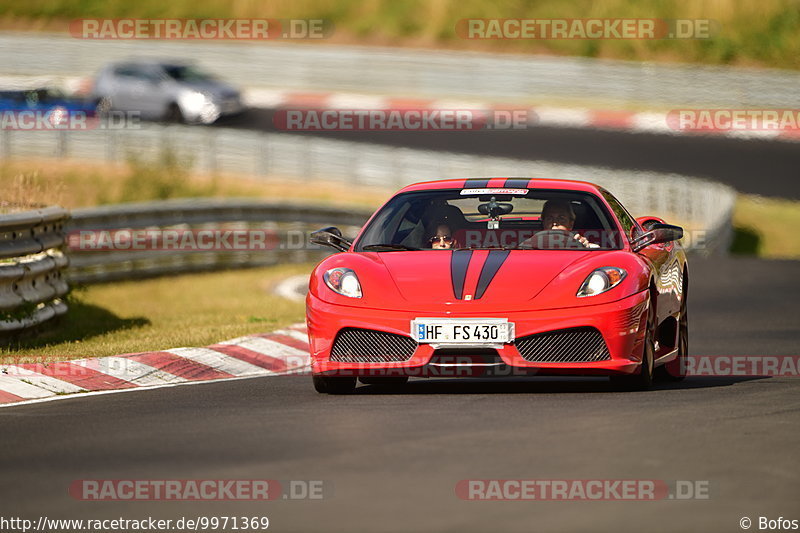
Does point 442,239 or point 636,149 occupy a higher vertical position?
point 442,239

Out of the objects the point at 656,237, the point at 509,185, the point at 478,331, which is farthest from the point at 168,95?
the point at 478,331

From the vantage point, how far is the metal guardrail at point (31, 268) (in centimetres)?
1133

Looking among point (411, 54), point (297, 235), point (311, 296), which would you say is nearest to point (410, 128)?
point (411, 54)

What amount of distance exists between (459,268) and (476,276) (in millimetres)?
174

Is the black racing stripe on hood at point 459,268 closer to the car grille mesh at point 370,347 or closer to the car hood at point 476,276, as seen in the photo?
the car hood at point 476,276

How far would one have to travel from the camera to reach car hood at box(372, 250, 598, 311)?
852 cm

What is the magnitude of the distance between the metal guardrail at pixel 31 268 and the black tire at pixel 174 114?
80.4 ft

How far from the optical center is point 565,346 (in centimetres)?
849

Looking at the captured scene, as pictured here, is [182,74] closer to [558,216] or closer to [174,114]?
[174,114]

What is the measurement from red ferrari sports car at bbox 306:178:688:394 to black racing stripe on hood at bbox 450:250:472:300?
0.04 feet


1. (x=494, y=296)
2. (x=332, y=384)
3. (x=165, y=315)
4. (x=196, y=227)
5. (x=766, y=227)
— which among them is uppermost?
(x=494, y=296)

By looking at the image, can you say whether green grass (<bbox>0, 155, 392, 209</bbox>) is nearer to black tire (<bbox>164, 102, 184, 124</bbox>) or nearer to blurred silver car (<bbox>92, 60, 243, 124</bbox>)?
blurred silver car (<bbox>92, 60, 243, 124</bbox>)

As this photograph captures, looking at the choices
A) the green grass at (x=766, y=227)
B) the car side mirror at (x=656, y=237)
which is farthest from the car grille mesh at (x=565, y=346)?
the green grass at (x=766, y=227)

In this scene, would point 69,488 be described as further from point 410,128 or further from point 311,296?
point 410,128
